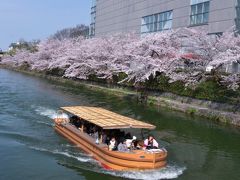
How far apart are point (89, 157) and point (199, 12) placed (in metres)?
35.8

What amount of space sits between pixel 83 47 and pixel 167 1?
14.0m

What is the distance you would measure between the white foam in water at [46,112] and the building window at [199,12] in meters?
23.7

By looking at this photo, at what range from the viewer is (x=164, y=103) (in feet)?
130

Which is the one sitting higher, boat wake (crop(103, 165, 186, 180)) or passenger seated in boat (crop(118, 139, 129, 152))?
passenger seated in boat (crop(118, 139, 129, 152))

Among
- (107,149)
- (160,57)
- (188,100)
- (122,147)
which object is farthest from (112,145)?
(160,57)

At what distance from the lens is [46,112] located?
34.5 m

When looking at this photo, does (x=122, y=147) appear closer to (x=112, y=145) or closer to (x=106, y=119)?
(x=112, y=145)

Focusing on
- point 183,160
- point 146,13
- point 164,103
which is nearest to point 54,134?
point 183,160

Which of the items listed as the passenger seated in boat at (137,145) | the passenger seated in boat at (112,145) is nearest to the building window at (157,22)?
the passenger seated in boat at (137,145)

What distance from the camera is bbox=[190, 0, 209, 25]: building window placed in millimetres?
50822

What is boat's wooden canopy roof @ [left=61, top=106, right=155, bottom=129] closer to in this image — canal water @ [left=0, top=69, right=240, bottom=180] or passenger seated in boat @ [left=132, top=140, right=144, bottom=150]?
passenger seated in boat @ [left=132, top=140, right=144, bottom=150]

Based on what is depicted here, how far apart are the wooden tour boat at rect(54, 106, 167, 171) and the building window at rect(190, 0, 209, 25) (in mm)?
28929

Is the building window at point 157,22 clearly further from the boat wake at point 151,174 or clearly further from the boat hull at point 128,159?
the boat wake at point 151,174

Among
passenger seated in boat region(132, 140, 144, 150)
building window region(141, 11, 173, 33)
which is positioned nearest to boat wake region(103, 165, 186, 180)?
passenger seated in boat region(132, 140, 144, 150)
